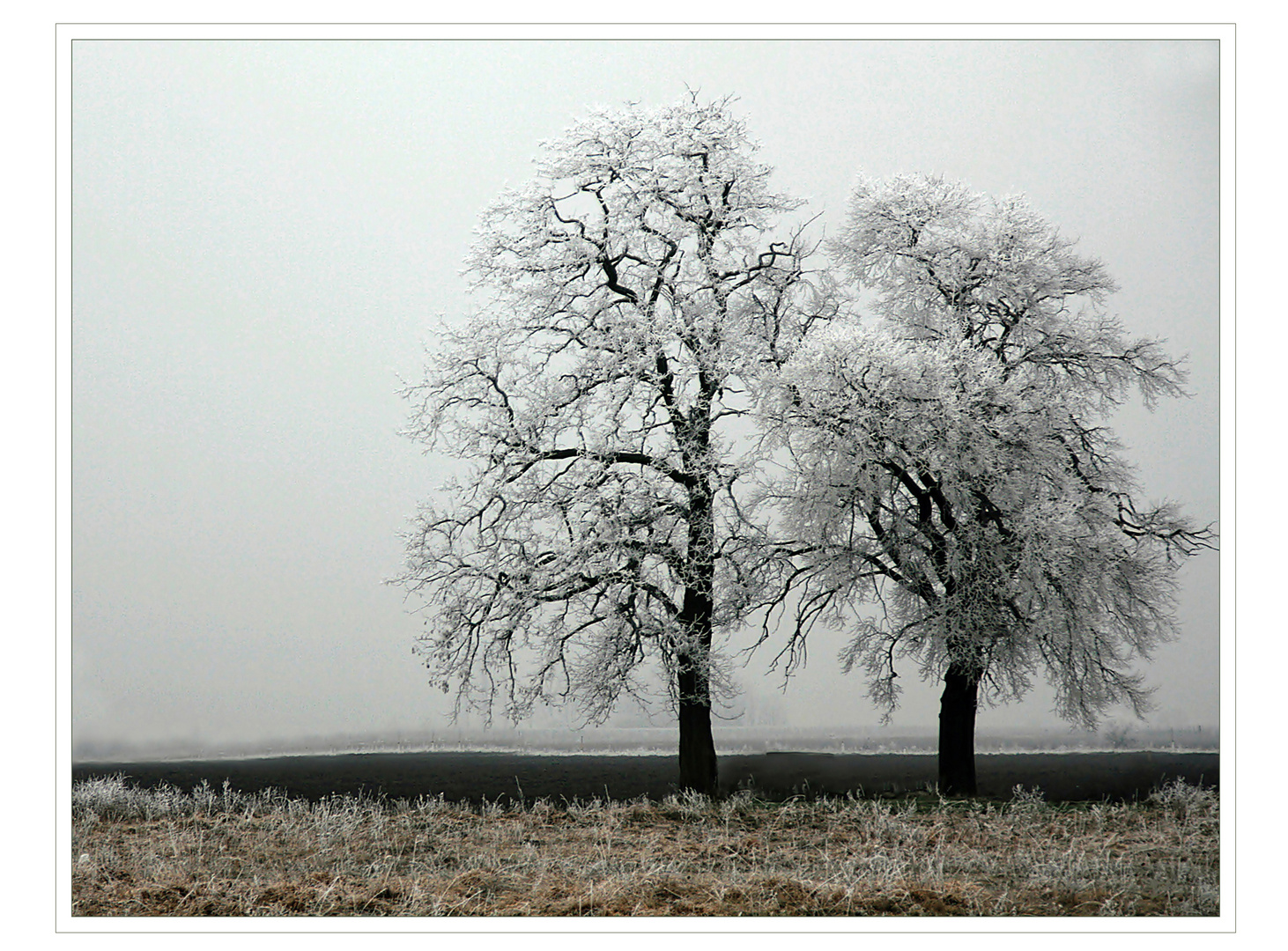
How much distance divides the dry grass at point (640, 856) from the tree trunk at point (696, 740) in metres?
0.30

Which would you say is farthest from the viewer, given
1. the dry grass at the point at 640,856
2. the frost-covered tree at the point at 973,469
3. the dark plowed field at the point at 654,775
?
the dark plowed field at the point at 654,775

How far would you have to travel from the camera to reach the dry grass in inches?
303

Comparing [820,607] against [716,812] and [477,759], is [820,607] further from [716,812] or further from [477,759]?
[477,759]

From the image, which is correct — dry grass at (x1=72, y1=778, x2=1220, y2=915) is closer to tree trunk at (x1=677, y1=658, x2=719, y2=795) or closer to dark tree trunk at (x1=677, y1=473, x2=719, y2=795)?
tree trunk at (x1=677, y1=658, x2=719, y2=795)

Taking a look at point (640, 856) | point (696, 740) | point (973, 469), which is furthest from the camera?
point (696, 740)

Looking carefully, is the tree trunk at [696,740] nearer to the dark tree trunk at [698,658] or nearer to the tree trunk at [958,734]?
the dark tree trunk at [698,658]

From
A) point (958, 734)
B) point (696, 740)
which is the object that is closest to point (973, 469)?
point (958, 734)

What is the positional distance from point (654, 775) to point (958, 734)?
3.30m

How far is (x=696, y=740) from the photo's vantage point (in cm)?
1092

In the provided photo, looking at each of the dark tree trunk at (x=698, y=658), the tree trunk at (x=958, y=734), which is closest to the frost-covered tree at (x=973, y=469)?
the tree trunk at (x=958, y=734)

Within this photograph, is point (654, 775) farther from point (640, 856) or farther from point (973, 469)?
point (973, 469)

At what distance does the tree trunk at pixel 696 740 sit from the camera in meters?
10.8

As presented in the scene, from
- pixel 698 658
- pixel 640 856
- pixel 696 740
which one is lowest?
pixel 640 856
